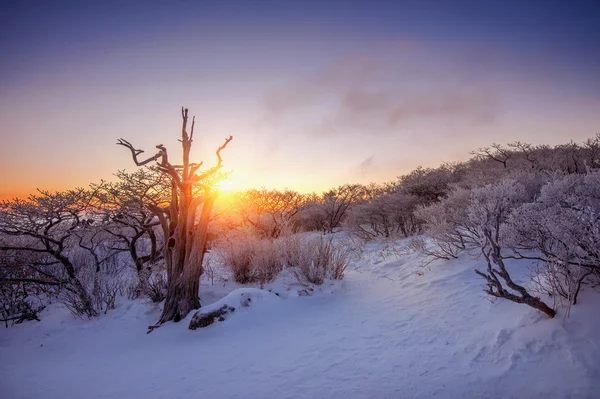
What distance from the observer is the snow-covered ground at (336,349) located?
2576 mm

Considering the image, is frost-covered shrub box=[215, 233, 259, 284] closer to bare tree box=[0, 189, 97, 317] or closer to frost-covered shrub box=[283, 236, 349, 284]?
frost-covered shrub box=[283, 236, 349, 284]

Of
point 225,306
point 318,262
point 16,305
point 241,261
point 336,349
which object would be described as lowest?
point 336,349

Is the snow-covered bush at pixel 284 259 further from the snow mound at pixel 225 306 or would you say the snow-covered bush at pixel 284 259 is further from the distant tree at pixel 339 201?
the distant tree at pixel 339 201

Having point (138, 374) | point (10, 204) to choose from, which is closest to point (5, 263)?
point (10, 204)

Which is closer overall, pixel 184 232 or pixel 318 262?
pixel 184 232

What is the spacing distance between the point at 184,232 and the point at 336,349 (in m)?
3.88

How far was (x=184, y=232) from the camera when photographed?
233 inches

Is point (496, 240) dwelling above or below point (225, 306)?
above

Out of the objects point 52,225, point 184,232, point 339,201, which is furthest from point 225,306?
point 339,201

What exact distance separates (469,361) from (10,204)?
31.5 ft

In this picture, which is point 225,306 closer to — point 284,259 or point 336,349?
point 336,349

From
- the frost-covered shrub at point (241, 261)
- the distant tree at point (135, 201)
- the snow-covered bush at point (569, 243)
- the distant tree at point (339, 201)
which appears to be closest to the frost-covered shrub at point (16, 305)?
the distant tree at point (135, 201)

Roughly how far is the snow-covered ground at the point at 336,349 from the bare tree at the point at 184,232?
589 mm

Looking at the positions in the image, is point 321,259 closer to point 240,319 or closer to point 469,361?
point 240,319
